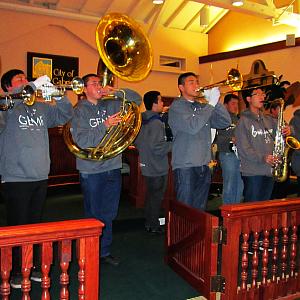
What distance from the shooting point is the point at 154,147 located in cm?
448

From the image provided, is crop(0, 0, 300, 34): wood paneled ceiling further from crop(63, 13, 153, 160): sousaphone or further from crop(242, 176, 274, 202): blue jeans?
crop(242, 176, 274, 202): blue jeans

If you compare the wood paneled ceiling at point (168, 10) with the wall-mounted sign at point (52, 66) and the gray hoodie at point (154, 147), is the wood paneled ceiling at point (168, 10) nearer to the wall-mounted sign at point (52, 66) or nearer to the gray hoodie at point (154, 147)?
the wall-mounted sign at point (52, 66)

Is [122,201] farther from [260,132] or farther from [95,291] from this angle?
[95,291]

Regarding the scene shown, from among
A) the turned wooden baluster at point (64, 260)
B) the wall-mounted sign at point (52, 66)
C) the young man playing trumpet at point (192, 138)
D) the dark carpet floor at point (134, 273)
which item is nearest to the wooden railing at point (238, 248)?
the dark carpet floor at point (134, 273)

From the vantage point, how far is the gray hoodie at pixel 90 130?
3236 millimetres

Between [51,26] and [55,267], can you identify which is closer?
[55,267]

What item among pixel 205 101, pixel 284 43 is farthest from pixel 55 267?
pixel 284 43

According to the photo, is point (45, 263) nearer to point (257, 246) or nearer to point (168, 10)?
point (257, 246)

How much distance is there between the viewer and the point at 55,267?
3398mm

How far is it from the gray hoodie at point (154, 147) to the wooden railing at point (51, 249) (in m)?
2.46

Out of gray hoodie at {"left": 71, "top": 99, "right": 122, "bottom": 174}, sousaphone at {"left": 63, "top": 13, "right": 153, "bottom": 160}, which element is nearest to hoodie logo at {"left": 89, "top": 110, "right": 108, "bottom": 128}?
gray hoodie at {"left": 71, "top": 99, "right": 122, "bottom": 174}

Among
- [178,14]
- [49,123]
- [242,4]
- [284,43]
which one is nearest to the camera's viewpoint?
[49,123]

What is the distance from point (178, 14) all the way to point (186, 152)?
8365 mm

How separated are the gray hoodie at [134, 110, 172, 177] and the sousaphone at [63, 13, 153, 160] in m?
0.94
